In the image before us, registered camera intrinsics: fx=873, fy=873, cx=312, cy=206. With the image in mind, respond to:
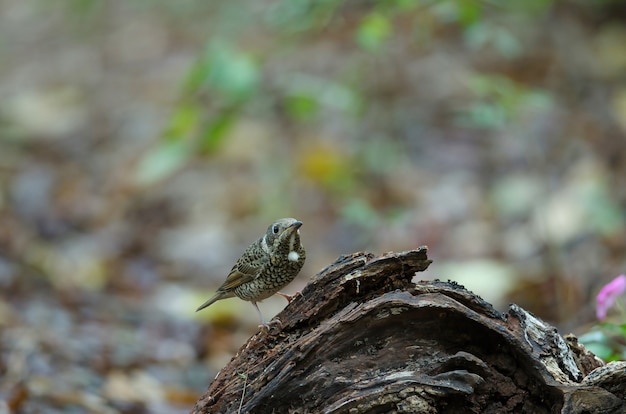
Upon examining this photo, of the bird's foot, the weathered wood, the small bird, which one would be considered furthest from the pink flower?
the bird's foot

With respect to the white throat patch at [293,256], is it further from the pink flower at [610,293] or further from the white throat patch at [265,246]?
the pink flower at [610,293]

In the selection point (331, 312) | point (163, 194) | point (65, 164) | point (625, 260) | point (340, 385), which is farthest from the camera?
point (65, 164)

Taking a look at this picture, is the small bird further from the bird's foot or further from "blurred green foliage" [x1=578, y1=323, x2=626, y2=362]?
"blurred green foliage" [x1=578, y1=323, x2=626, y2=362]

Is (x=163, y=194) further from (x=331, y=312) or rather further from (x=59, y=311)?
(x=331, y=312)

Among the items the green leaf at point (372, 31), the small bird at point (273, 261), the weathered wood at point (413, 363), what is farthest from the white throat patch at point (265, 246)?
the green leaf at point (372, 31)

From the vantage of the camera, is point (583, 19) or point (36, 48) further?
point (36, 48)

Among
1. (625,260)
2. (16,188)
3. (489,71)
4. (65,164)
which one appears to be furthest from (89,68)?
(625,260)

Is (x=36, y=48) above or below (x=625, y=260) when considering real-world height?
above
